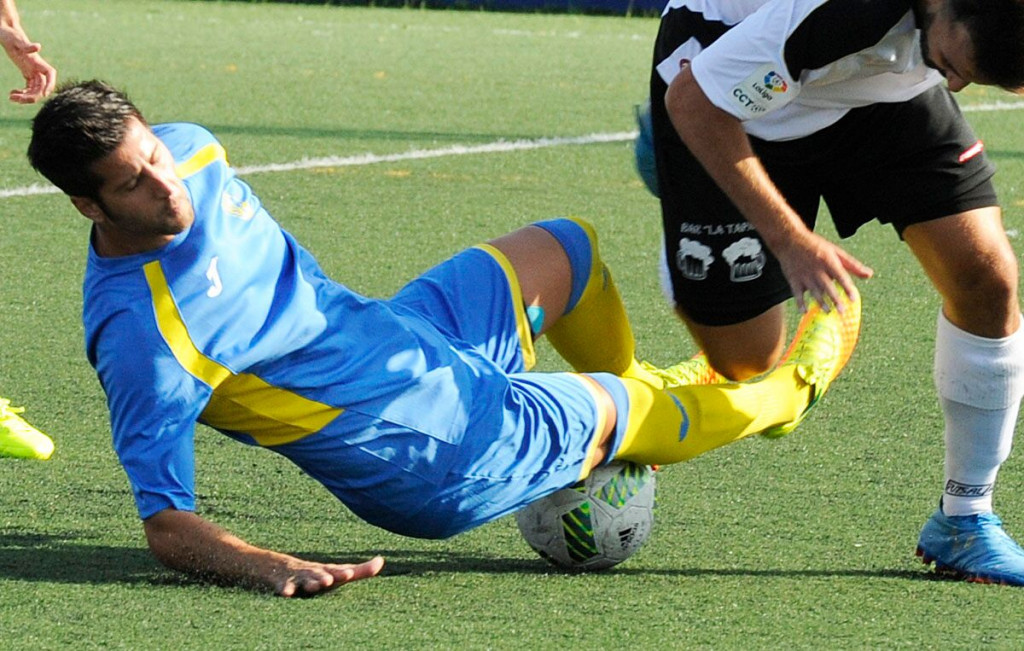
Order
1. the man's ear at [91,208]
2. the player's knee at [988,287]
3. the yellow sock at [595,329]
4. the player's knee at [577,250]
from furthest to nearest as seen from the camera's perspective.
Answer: the yellow sock at [595,329], the player's knee at [577,250], the player's knee at [988,287], the man's ear at [91,208]

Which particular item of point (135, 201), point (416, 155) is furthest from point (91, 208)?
point (416, 155)

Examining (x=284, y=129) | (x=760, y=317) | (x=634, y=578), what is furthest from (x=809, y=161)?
(x=284, y=129)

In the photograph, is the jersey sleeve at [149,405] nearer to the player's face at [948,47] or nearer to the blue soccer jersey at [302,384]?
the blue soccer jersey at [302,384]

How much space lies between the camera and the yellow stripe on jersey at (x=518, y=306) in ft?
12.9

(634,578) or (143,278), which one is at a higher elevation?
(143,278)

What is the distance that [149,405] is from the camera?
3.19 metres

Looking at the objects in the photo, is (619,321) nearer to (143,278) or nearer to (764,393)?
(764,393)

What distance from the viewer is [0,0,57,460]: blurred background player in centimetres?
421

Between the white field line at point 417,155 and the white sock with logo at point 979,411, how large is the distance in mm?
4815

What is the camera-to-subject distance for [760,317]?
4.54 metres

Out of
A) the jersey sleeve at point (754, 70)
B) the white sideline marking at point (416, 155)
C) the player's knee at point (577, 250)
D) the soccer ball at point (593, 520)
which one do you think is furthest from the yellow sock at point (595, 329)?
the white sideline marking at point (416, 155)

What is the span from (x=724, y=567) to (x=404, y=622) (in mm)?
745

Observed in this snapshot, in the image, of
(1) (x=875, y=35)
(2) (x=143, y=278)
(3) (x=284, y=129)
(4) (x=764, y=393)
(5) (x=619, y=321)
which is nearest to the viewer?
(2) (x=143, y=278)

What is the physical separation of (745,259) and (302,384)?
4.60ft
